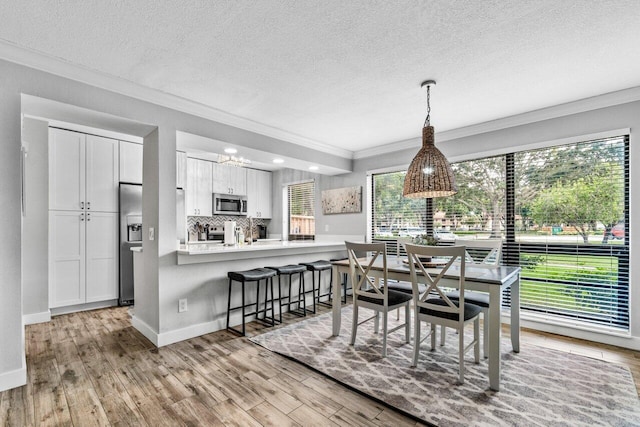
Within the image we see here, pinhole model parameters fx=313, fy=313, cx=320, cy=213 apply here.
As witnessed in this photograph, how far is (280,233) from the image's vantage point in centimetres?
661

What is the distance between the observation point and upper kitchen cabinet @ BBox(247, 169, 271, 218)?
6.39m

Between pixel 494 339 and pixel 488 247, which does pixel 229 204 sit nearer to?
pixel 488 247

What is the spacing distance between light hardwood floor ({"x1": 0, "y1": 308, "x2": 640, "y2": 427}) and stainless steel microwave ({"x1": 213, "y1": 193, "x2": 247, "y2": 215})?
294 cm

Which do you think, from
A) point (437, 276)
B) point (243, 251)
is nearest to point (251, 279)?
point (243, 251)

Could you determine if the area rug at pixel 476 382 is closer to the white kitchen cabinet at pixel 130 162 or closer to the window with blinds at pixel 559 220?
the window with blinds at pixel 559 220

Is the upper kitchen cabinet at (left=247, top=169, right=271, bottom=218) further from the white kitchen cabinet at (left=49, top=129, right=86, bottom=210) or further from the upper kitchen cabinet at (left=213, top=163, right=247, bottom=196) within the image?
the white kitchen cabinet at (left=49, top=129, right=86, bottom=210)

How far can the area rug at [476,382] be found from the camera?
188 centimetres

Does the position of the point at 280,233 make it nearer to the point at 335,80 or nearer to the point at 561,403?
the point at 335,80

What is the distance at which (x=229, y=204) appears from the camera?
19.7 feet

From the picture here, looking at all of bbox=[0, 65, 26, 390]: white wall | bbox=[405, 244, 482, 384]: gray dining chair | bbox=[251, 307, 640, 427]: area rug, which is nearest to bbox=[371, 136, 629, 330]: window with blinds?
bbox=[251, 307, 640, 427]: area rug

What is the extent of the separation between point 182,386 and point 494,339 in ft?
7.32

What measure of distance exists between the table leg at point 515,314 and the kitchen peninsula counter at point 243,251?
2402 millimetres

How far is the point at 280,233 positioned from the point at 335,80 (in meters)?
4.33

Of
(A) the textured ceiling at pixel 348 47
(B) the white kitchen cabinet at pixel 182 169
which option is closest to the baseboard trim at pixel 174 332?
(A) the textured ceiling at pixel 348 47
